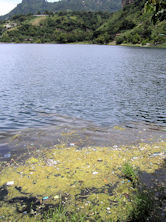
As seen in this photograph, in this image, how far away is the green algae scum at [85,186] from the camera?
770 centimetres

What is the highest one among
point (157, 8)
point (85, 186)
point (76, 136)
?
point (157, 8)

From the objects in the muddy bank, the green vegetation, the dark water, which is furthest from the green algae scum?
the dark water

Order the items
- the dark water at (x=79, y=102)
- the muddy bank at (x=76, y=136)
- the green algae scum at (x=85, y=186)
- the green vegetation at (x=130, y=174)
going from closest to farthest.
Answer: the green algae scum at (x=85, y=186)
the green vegetation at (x=130, y=174)
the muddy bank at (x=76, y=136)
the dark water at (x=79, y=102)

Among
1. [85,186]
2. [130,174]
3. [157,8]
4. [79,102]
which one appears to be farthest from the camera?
[79,102]

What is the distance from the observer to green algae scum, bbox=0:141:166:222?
770 cm

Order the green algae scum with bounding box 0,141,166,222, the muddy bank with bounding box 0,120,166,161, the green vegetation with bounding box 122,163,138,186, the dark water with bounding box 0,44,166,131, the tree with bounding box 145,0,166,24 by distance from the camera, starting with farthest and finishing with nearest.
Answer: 1. the dark water with bounding box 0,44,166,131
2. the muddy bank with bounding box 0,120,166,161
3. the green vegetation with bounding box 122,163,138,186
4. the green algae scum with bounding box 0,141,166,222
5. the tree with bounding box 145,0,166,24

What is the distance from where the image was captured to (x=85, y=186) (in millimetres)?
9625

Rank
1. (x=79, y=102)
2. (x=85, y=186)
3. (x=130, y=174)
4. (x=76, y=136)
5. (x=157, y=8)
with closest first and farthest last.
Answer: (x=157, y=8)
(x=85, y=186)
(x=130, y=174)
(x=76, y=136)
(x=79, y=102)

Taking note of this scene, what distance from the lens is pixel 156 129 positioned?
18547 millimetres

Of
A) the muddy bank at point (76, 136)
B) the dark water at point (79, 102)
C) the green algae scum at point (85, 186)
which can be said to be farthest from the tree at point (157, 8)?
the dark water at point (79, 102)

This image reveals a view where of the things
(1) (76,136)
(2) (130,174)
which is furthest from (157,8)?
(1) (76,136)

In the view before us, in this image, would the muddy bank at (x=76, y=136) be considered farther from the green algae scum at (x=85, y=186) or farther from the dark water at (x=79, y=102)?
the dark water at (x=79, y=102)

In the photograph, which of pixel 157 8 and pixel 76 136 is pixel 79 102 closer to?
pixel 76 136

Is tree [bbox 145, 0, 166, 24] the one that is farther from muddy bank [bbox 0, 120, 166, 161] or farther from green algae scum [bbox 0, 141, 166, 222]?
muddy bank [bbox 0, 120, 166, 161]
